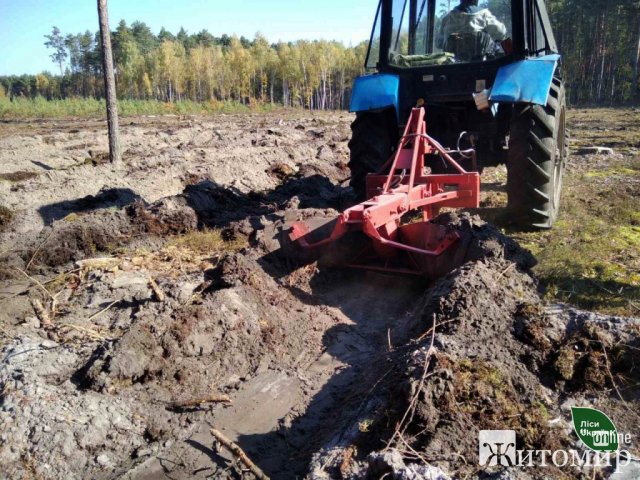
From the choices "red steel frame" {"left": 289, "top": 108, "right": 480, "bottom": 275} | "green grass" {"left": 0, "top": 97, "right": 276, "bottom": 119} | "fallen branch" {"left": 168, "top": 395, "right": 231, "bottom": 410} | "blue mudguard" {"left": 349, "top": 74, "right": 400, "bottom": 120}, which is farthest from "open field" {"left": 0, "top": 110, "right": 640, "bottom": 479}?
"green grass" {"left": 0, "top": 97, "right": 276, "bottom": 119}

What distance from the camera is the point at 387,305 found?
446 centimetres

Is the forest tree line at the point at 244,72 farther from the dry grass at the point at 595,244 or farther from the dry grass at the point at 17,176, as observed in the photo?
the dry grass at the point at 595,244

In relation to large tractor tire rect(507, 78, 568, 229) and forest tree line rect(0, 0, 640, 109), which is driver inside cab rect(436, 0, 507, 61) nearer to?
large tractor tire rect(507, 78, 568, 229)

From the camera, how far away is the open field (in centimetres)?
245

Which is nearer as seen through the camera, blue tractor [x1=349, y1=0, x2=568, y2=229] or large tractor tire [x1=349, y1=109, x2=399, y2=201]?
blue tractor [x1=349, y1=0, x2=568, y2=229]

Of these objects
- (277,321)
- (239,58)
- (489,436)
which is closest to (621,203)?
(277,321)

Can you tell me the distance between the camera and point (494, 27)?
18.6 ft

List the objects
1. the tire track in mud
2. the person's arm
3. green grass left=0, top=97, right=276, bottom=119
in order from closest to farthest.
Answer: the tire track in mud
the person's arm
green grass left=0, top=97, right=276, bottom=119

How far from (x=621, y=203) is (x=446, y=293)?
4344 millimetres

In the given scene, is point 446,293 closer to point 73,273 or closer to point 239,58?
point 73,273

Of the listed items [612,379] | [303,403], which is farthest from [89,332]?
[612,379]

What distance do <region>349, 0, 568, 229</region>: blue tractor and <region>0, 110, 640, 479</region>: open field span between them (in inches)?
27.9

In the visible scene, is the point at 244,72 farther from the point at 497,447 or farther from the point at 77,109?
the point at 497,447

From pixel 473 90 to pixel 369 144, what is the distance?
1.26m
